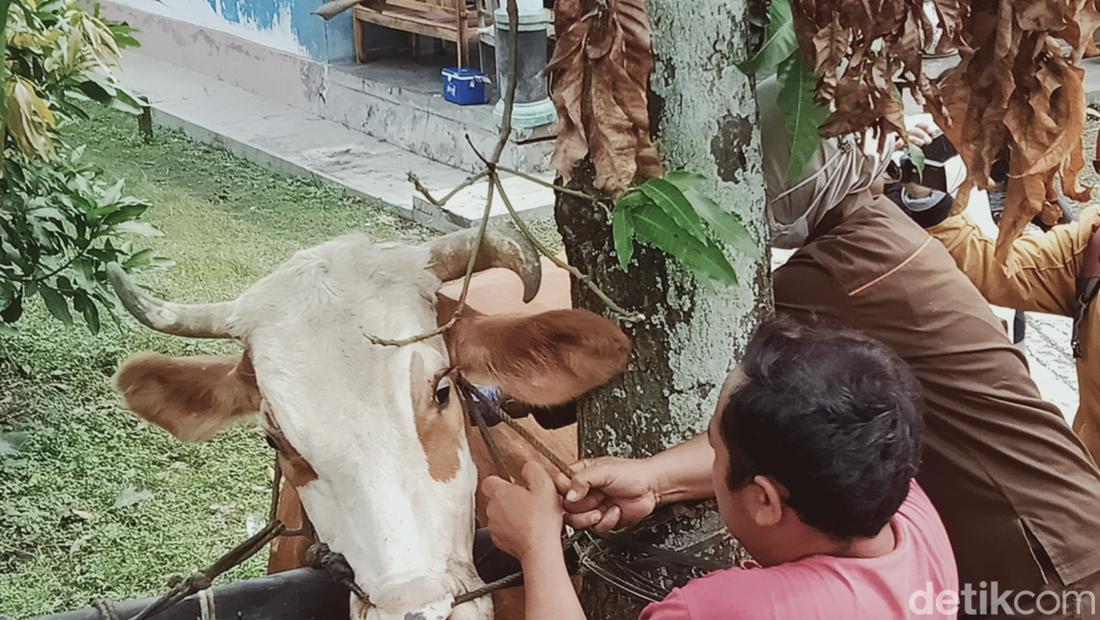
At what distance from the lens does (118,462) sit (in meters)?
5.18

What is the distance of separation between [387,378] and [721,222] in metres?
0.66

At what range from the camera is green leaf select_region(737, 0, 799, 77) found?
5.79 feet

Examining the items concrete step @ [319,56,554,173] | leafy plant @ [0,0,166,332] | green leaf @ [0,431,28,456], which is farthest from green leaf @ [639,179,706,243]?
concrete step @ [319,56,554,173]

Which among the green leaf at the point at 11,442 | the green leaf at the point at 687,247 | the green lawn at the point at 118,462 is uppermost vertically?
the green leaf at the point at 687,247

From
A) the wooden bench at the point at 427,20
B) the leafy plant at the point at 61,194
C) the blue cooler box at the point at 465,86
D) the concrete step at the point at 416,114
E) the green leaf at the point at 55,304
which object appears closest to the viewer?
the leafy plant at the point at 61,194

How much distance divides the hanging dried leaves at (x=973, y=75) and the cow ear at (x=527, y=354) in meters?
0.65

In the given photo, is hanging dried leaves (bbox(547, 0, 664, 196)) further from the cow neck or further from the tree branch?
the cow neck

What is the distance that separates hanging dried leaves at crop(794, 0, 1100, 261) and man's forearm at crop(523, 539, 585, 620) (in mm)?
774

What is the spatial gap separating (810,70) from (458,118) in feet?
22.7

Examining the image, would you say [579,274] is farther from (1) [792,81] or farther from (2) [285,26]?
(2) [285,26]

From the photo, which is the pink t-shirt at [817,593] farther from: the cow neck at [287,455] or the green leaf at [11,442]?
the green leaf at [11,442]

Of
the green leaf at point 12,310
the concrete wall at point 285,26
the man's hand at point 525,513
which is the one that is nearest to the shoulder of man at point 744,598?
the man's hand at point 525,513

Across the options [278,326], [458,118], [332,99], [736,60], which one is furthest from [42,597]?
[332,99]

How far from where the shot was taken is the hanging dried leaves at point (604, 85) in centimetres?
174
